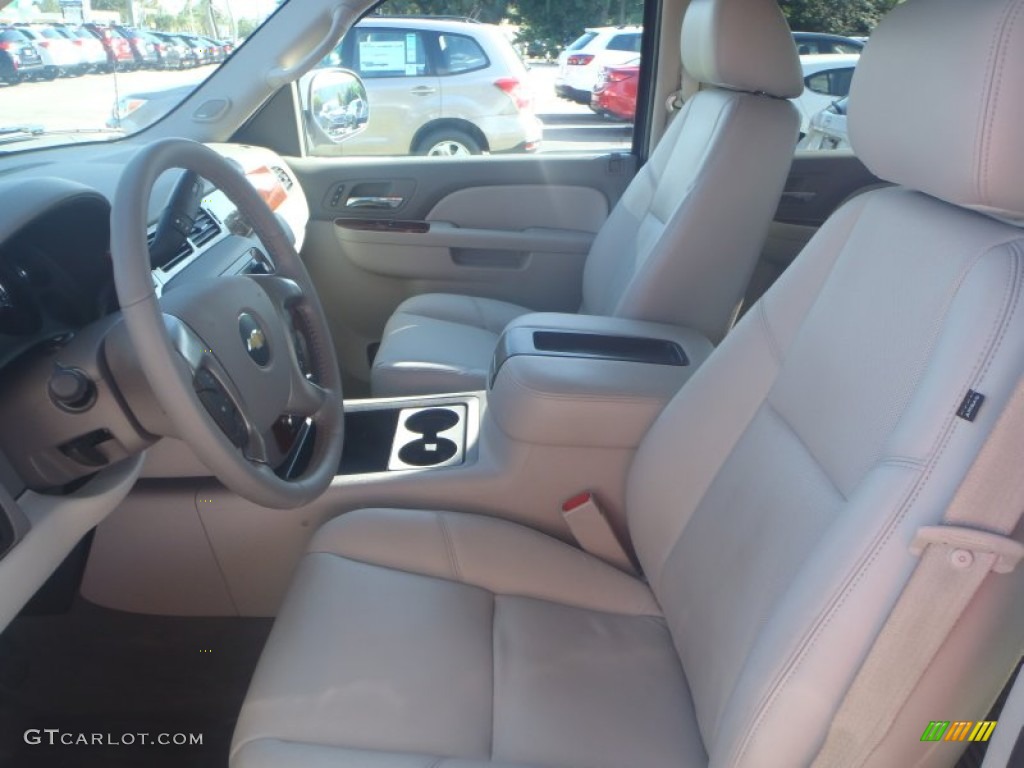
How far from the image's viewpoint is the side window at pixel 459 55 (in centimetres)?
383

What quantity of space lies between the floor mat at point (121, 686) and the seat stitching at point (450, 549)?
0.46m

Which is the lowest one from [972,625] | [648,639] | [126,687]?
[126,687]

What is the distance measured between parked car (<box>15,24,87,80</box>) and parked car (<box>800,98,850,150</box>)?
199 centimetres

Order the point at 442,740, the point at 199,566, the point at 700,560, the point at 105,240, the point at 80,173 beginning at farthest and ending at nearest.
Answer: the point at 80,173, the point at 199,566, the point at 105,240, the point at 700,560, the point at 442,740

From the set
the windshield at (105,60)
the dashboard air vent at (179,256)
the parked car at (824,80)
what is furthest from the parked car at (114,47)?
the parked car at (824,80)

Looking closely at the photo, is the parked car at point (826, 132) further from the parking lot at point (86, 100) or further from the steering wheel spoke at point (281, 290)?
the steering wheel spoke at point (281, 290)

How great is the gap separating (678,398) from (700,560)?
0.28 metres

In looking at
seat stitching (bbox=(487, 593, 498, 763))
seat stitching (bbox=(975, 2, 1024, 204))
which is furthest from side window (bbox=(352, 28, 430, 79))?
seat stitching (bbox=(975, 2, 1024, 204))

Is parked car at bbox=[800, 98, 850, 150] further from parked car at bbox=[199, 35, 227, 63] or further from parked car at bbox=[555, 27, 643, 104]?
parked car at bbox=[199, 35, 227, 63]

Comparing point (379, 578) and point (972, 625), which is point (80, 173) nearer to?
point (379, 578)

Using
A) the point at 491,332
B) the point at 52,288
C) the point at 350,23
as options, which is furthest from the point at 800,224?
the point at 52,288

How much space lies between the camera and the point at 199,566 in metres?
1.66

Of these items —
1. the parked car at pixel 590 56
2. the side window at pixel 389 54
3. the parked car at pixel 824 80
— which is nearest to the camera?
the parked car at pixel 824 80

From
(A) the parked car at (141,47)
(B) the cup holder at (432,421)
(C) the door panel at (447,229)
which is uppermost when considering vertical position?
(A) the parked car at (141,47)
